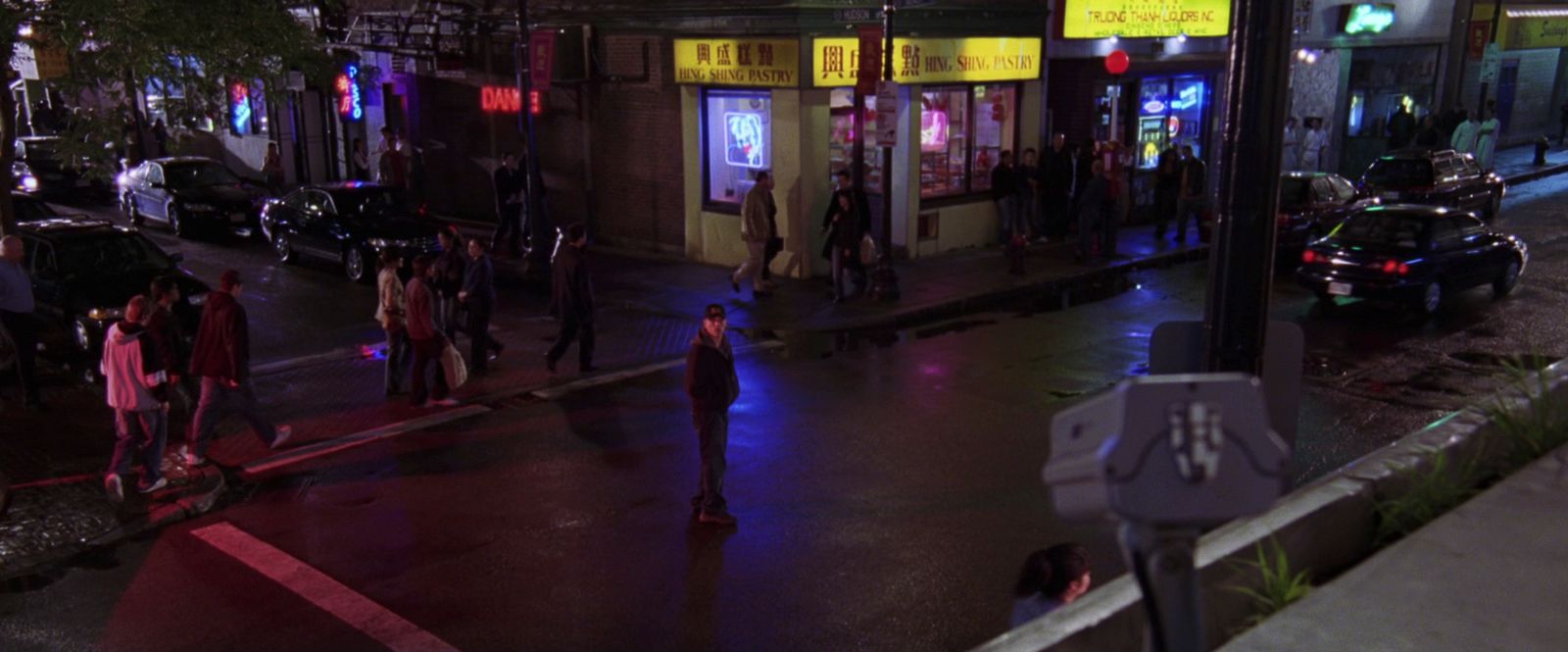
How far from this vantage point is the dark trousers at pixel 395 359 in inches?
496

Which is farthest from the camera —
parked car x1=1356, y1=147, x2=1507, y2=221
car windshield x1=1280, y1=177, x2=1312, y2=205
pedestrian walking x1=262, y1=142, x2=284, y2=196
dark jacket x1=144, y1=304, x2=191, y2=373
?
pedestrian walking x1=262, y1=142, x2=284, y2=196

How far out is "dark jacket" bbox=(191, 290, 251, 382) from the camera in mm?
10320

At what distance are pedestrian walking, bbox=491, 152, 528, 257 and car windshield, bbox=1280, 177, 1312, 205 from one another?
12.6 m

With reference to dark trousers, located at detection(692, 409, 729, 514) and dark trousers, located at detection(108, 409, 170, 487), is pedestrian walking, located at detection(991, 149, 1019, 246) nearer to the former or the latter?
dark trousers, located at detection(692, 409, 729, 514)

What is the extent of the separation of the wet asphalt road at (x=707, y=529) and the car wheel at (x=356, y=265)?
7565 millimetres

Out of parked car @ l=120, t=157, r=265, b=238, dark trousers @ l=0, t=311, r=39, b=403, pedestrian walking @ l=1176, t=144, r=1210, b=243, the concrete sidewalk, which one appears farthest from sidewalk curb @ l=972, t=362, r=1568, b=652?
parked car @ l=120, t=157, r=265, b=238

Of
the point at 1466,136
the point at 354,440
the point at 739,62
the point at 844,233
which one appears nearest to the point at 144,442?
the point at 354,440

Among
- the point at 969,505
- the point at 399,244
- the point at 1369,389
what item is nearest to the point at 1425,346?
the point at 1369,389

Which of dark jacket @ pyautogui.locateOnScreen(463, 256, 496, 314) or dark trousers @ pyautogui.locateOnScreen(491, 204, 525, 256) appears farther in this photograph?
dark trousers @ pyautogui.locateOnScreen(491, 204, 525, 256)

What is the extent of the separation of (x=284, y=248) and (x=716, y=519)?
47.7 feet

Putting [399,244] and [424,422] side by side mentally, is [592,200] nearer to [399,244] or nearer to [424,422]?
[399,244]

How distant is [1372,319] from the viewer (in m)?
15.9

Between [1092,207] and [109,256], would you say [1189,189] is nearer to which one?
[1092,207]

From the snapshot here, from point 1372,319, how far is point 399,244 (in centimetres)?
1390
